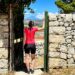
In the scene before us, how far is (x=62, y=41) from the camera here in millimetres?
13578

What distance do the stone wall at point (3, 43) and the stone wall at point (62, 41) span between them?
1509mm

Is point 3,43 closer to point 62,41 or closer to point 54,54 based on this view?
point 54,54

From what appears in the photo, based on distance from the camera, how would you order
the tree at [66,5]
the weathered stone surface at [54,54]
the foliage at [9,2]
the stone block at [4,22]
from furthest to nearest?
1. the tree at [66,5]
2. the foliage at [9,2]
3. the weathered stone surface at [54,54]
4. the stone block at [4,22]

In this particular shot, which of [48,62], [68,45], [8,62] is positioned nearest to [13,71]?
[8,62]

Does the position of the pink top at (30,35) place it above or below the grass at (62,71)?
above

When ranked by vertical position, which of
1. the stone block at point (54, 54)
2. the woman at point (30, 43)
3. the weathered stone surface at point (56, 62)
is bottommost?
the weathered stone surface at point (56, 62)

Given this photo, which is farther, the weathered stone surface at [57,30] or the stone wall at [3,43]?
the weathered stone surface at [57,30]

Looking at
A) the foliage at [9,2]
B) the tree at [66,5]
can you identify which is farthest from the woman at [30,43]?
the tree at [66,5]

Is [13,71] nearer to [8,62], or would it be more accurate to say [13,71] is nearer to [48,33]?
[8,62]

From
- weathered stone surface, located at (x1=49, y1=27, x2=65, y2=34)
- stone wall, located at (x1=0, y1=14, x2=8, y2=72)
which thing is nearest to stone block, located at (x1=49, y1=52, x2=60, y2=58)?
weathered stone surface, located at (x1=49, y1=27, x2=65, y2=34)

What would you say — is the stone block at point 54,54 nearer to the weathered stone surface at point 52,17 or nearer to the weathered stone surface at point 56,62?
the weathered stone surface at point 56,62

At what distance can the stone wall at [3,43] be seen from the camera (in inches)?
523

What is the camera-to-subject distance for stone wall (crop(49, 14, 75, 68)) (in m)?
13.5

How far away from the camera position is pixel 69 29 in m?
13.6
